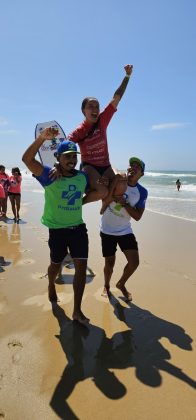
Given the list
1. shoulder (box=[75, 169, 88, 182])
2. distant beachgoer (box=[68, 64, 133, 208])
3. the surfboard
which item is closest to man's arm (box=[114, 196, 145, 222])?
distant beachgoer (box=[68, 64, 133, 208])

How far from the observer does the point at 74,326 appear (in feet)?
12.7

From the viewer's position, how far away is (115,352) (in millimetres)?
3387

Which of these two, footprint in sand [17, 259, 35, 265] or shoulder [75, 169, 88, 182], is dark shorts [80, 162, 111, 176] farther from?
footprint in sand [17, 259, 35, 265]

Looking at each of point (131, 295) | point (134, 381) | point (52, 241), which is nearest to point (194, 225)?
point (131, 295)

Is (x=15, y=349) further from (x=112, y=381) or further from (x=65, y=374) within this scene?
(x=112, y=381)

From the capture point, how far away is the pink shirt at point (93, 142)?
4.34 m

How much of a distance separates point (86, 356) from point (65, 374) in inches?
13.3

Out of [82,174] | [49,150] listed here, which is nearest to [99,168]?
[82,174]

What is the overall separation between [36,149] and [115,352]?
2.09 metres

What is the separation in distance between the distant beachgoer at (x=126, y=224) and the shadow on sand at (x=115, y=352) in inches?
24.3

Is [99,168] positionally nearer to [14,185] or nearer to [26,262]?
[26,262]

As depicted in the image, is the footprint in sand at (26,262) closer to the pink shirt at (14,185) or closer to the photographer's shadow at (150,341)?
the photographer's shadow at (150,341)

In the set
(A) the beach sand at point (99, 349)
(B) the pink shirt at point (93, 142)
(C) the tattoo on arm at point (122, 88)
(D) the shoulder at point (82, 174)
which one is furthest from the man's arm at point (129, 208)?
(C) the tattoo on arm at point (122, 88)

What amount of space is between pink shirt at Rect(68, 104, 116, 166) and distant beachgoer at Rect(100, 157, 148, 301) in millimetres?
441
